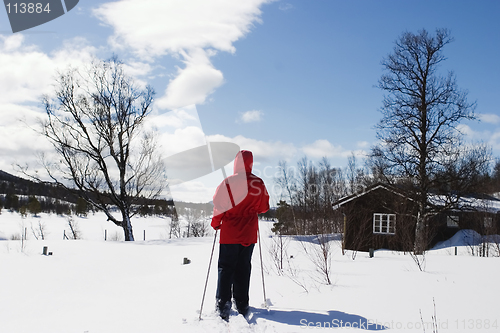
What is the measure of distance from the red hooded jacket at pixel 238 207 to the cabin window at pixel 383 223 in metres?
19.1

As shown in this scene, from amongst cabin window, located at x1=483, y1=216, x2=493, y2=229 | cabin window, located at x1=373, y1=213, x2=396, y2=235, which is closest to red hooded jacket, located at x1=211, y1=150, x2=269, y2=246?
cabin window, located at x1=483, y1=216, x2=493, y2=229

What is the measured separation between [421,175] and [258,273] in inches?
582

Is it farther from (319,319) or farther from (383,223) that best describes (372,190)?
(319,319)

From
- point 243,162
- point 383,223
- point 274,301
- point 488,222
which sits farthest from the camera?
point 383,223

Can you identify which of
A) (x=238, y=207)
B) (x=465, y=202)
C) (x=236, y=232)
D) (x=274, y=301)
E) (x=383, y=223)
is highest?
(x=465, y=202)

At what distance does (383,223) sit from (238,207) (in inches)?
772

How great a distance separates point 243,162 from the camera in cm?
393

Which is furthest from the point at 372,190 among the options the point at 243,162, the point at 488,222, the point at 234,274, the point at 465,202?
the point at 234,274

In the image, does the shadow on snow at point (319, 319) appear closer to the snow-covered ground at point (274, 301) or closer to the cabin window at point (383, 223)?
the snow-covered ground at point (274, 301)

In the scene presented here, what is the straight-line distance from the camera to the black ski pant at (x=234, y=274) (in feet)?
12.1

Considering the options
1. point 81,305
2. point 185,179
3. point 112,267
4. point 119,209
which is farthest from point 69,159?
point 81,305

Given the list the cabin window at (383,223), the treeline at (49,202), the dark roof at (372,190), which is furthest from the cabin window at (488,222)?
the treeline at (49,202)

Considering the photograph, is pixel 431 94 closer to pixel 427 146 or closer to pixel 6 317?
pixel 427 146

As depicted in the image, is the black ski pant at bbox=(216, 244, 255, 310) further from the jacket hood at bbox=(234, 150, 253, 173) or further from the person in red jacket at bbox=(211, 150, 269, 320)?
the jacket hood at bbox=(234, 150, 253, 173)
